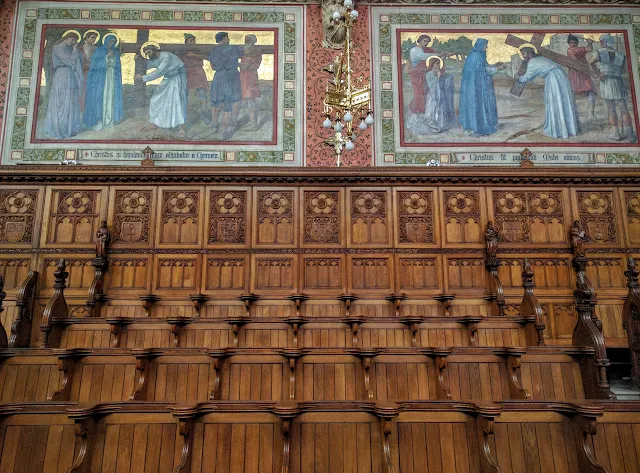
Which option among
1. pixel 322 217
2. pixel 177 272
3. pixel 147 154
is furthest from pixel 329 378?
pixel 147 154

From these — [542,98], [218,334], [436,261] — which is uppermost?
[542,98]

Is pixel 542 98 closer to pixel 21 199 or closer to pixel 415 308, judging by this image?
pixel 415 308

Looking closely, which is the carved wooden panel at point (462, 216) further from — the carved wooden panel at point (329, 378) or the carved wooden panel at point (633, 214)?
the carved wooden panel at point (329, 378)

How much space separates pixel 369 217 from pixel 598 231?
11.1ft

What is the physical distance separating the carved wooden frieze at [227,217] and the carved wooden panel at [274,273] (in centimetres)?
44

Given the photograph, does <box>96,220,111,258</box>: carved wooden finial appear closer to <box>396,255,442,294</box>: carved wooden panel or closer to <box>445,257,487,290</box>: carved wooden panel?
<box>396,255,442,294</box>: carved wooden panel

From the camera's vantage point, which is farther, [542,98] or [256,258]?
[542,98]

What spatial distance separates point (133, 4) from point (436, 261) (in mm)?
7188

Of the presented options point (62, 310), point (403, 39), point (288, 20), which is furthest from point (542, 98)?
point (62, 310)

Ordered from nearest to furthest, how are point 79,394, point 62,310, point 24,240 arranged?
point 79,394
point 62,310
point 24,240

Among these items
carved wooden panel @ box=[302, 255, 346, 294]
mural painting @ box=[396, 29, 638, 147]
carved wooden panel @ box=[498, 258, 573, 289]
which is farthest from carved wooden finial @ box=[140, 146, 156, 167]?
carved wooden panel @ box=[498, 258, 573, 289]

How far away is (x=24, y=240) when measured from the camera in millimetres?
6988

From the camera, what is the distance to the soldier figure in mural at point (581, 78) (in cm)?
879

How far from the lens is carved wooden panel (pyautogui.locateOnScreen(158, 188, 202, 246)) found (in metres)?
7.15
